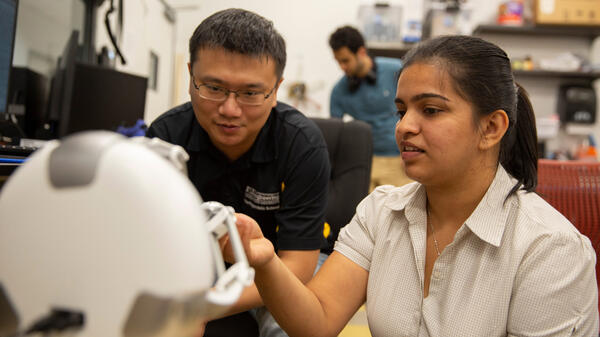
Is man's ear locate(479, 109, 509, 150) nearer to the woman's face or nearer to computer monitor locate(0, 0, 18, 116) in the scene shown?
the woman's face

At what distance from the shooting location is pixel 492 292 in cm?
83

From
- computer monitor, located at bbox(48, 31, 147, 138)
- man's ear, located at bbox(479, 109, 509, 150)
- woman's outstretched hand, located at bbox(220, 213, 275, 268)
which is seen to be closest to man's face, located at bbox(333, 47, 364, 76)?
computer monitor, located at bbox(48, 31, 147, 138)

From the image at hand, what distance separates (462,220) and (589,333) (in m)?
0.30

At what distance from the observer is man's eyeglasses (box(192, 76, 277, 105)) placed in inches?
39.6

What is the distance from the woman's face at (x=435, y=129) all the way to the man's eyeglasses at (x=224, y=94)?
328 mm

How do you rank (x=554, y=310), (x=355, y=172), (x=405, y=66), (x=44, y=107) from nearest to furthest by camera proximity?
(x=554, y=310), (x=405, y=66), (x=355, y=172), (x=44, y=107)

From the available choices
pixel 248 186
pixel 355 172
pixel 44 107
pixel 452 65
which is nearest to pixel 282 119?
pixel 248 186

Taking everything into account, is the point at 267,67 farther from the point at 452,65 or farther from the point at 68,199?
the point at 68,199

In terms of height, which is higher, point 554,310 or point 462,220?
point 462,220

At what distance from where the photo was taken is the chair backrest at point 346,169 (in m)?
1.53

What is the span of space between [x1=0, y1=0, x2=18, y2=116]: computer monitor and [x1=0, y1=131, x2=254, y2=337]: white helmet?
1.17m

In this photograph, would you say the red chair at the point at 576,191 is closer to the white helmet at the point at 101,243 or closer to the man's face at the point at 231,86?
the man's face at the point at 231,86

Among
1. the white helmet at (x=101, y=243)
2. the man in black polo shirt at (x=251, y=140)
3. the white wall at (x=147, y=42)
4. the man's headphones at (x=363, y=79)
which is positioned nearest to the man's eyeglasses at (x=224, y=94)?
the man in black polo shirt at (x=251, y=140)

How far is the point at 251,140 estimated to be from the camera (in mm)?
1176
